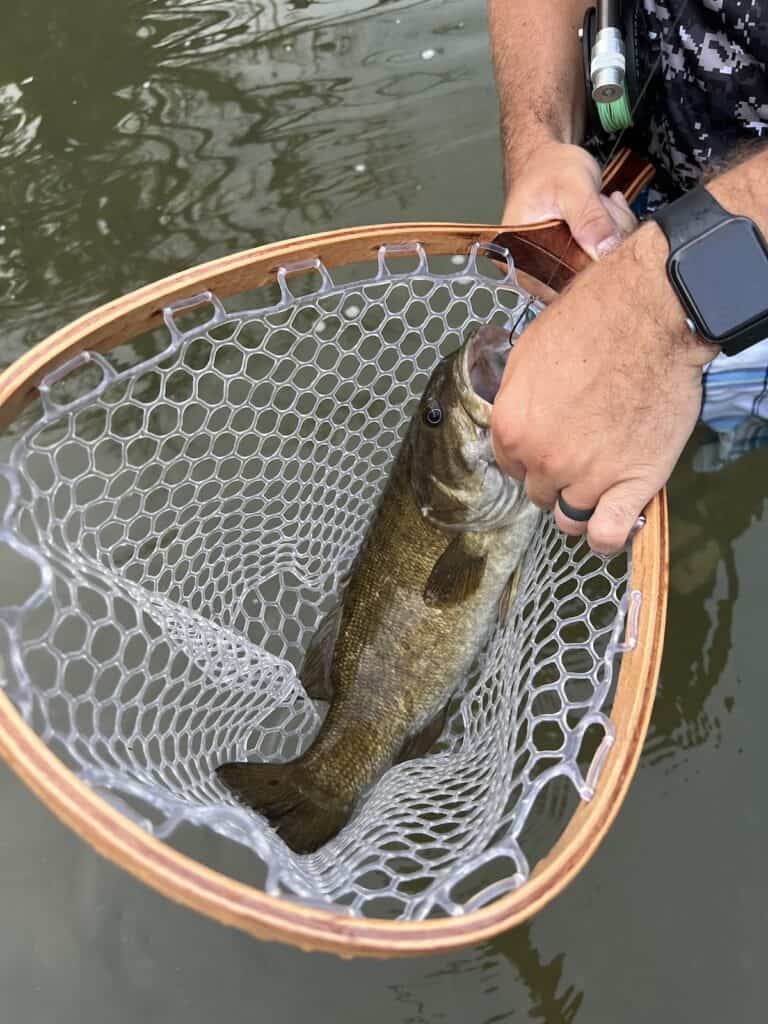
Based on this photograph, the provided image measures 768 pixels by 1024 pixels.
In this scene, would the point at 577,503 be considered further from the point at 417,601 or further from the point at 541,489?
the point at 417,601

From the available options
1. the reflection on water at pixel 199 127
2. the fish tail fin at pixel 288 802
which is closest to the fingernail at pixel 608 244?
the fish tail fin at pixel 288 802

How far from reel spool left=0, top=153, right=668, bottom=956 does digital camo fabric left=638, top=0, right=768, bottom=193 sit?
166 mm

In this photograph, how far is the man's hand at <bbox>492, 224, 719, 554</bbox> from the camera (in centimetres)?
Result: 171

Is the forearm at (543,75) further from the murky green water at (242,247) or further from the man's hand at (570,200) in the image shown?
the murky green water at (242,247)

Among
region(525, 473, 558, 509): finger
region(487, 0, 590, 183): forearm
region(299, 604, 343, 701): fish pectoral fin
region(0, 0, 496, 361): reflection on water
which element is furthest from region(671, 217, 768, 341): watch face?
region(0, 0, 496, 361): reflection on water

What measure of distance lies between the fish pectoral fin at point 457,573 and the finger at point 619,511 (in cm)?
58

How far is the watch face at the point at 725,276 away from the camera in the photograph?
161cm

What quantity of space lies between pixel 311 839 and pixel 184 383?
1.98 metres

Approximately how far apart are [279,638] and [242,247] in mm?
1984

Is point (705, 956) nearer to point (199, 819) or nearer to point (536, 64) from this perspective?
point (199, 819)

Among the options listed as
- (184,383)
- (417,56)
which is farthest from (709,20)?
(417,56)

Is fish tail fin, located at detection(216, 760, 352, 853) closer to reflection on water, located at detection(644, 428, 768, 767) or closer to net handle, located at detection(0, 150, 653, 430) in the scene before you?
net handle, located at detection(0, 150, 653, 430)

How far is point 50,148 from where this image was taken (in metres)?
4.18

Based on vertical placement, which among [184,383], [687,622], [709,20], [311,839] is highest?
[709,20]
